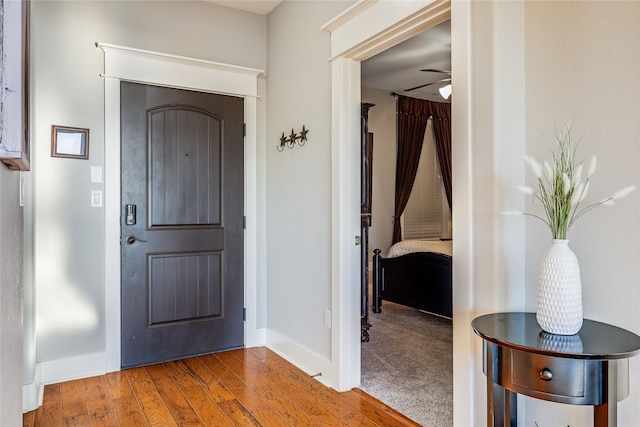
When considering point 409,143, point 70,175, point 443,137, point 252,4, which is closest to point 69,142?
point 70,175

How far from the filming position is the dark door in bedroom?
10.2 feet

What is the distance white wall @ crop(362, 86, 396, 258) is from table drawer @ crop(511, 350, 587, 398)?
465cm

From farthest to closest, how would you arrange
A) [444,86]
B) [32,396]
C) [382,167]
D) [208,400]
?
[382,167]
[444,86]
[208,400]
[32,396]

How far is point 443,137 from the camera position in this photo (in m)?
6.54

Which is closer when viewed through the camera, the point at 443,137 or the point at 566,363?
the point at 566,363

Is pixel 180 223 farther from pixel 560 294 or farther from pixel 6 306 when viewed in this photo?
pixel 560 294

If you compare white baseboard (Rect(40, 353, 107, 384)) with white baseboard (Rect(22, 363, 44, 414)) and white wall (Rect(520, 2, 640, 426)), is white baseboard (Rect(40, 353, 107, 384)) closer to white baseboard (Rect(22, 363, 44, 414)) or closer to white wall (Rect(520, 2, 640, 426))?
white baseboard (Rect(22, 363, 44, 414))

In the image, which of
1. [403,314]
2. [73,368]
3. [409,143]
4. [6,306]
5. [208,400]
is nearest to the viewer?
[6,306]

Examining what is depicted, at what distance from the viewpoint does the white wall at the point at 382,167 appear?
236 inches

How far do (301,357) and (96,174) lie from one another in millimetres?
1985

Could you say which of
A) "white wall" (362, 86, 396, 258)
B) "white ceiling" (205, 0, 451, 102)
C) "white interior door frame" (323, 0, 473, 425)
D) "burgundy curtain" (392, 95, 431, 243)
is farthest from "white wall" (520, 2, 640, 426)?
"burgundy curtain" (392, 95, 431, 243)

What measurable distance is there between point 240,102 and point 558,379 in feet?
9.95

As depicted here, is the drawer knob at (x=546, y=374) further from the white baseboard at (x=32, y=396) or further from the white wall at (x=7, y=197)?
the white baseboard at (x=32, y=396)

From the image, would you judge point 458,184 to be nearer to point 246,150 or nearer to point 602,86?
point 602,86
